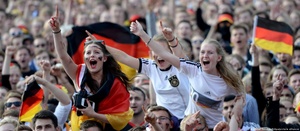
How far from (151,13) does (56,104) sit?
9.78 feet

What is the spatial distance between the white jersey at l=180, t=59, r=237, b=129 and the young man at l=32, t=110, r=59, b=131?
4.91ft

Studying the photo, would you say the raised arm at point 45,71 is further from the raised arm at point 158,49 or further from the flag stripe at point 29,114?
the raised arm at point 158,49

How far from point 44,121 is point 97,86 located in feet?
2.28

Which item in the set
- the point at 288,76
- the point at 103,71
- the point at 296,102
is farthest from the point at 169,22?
the point at 103,71

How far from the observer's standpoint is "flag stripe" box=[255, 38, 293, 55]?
1459 cm

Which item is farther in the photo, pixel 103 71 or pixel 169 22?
pixel 169 22

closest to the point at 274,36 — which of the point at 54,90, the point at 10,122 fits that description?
the point at 54,90

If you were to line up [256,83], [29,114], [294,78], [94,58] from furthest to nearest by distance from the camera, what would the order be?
[294,78] < [256,83] < [29,114] < [94,58]

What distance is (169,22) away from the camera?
18406 mm

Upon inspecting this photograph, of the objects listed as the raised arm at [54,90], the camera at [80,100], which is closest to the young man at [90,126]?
the camera at [80,100]

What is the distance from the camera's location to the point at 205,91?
1113 centimetres

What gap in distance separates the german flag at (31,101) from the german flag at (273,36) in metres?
3.53

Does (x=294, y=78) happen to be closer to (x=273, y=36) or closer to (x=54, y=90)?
(x=273, y=36)

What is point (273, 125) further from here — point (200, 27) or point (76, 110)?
point (200, 27)
